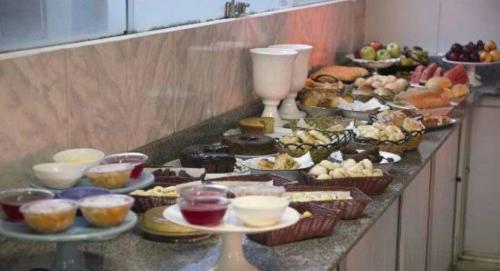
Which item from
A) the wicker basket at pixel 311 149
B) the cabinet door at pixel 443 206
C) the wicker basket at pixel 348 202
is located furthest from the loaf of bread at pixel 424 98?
the wicker basket at pixel 348 202

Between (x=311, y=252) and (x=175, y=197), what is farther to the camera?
(x=175, y=197)

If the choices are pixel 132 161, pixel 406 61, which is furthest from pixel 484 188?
pixel 132 161

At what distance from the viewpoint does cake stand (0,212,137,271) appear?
1425 millimetres

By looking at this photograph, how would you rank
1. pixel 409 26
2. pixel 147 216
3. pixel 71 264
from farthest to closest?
pixel 409 26, pixel 147 216, pixel 71 264

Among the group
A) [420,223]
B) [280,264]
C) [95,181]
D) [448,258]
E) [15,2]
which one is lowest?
[448,258]

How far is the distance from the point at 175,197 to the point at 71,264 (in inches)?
13.1

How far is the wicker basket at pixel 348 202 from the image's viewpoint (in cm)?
185

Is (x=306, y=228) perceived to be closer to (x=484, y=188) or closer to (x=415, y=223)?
(x=415, y=223)

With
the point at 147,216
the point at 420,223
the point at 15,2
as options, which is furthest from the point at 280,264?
the point at 420,223

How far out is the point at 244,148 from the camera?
236 cm

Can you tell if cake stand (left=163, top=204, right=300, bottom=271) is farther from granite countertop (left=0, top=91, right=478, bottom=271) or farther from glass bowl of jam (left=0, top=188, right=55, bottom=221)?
glass bowl of jam (left=0, top=188, right=55, bottom=221)

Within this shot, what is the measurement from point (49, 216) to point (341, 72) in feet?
7.38

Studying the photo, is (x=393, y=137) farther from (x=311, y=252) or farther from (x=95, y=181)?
(x=95, y=181)

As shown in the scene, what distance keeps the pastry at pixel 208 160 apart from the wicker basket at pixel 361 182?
0.17 m
